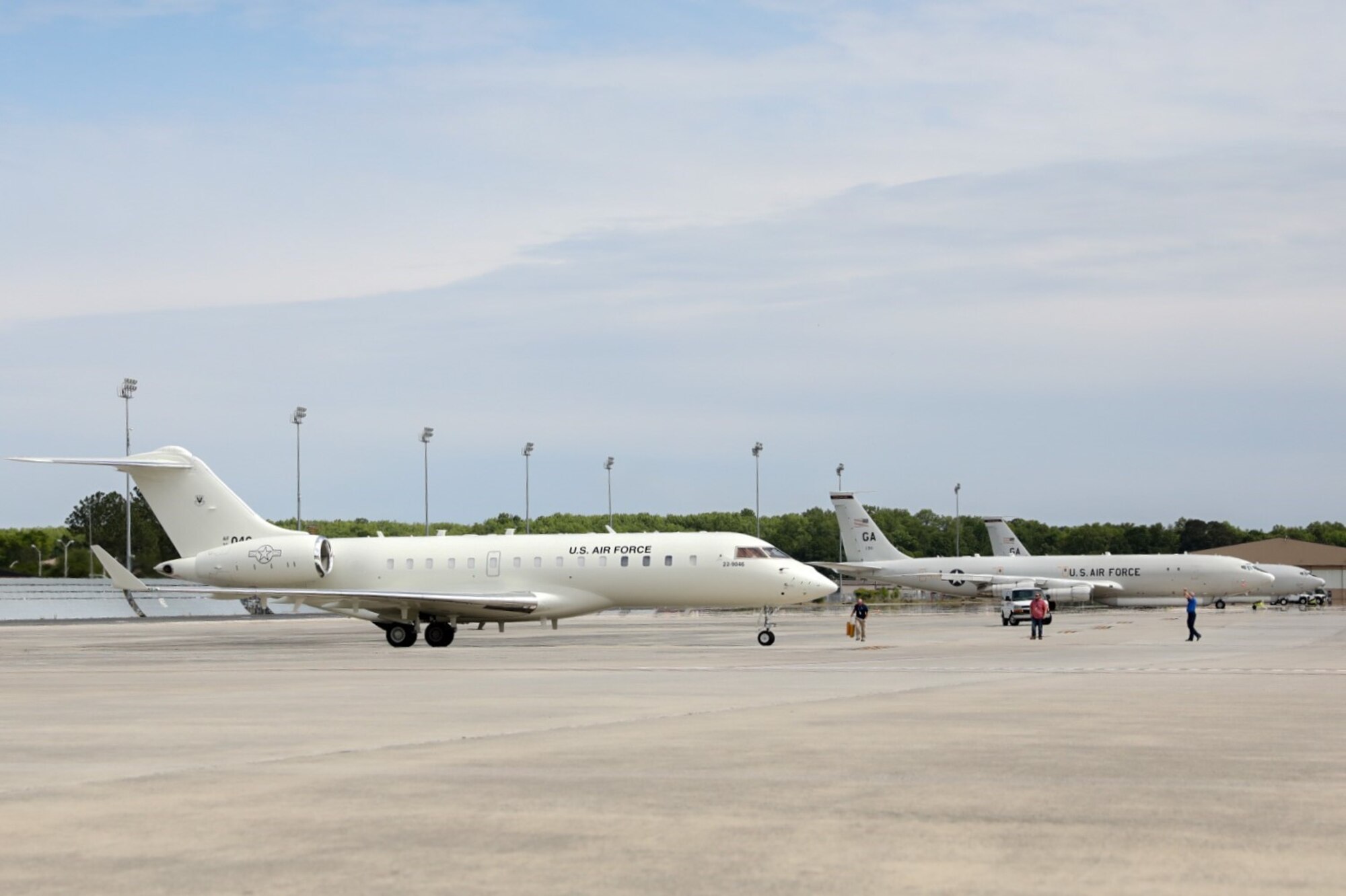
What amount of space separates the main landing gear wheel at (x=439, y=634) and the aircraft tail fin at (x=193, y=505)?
6673 millimetres

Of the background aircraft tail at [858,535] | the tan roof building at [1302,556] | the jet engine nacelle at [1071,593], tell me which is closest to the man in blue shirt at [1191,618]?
the jet engine nacelle at [1071,593]

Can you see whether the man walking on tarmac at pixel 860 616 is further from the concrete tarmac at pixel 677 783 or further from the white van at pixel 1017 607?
the white van at pixel 1017 607

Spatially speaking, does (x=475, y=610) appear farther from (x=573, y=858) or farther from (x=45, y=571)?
(x=45, y=571)

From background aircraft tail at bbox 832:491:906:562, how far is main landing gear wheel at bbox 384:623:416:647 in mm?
69721

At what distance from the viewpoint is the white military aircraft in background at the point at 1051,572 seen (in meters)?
99.4

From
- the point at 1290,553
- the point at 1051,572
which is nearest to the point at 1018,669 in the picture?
the point at 1051,572

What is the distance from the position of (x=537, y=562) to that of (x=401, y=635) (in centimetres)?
454

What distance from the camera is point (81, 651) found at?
42.5 meters

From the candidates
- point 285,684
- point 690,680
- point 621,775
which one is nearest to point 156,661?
point 285,684

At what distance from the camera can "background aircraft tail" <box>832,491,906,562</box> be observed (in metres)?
113

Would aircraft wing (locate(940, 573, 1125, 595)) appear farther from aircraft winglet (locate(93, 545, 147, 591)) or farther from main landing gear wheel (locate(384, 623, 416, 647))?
aircraft winglet (locate(93, 545, 147, 591))

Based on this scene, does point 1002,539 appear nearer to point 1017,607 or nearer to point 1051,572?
point 1051,572

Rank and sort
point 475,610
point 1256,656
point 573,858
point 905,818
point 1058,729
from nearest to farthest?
point 573,858 < point 905,818 < point 1058,729 < point 1256,656 < point 475,610

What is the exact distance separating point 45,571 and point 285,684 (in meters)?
181
